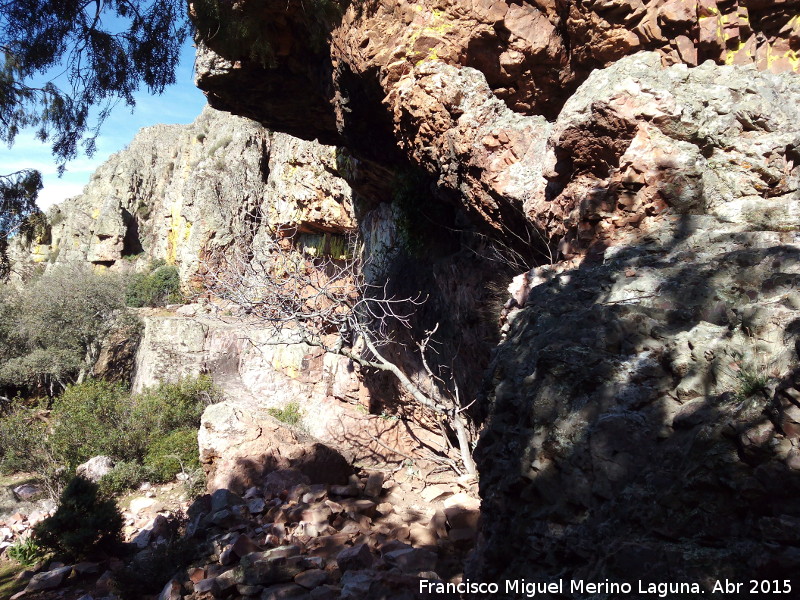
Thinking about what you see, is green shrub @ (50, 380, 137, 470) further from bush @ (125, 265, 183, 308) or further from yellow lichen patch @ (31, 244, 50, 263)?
yellow lichen patch @ (31, 244, 50, 263)

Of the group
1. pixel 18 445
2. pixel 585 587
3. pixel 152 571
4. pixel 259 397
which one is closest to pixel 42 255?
pixel 259 397

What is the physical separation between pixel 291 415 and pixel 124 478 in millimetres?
2954

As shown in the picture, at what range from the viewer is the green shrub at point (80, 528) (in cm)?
471

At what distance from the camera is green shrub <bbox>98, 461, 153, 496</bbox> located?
23.7 ft

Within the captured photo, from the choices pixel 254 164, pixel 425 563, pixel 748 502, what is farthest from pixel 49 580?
pixel 254 164

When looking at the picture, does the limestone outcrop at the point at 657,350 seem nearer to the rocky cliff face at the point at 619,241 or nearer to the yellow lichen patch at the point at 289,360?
the rocky cliff face at the point at 619,241

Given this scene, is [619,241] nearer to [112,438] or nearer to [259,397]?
[112,438]

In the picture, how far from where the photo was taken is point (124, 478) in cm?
745

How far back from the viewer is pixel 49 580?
429cm

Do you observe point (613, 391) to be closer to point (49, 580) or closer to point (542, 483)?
point (542, 483)

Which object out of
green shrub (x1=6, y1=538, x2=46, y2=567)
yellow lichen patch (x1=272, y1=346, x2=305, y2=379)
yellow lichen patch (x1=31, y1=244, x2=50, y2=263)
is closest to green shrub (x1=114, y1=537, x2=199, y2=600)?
green shrub (x1=6, y1=538, x2=46, y2=567)

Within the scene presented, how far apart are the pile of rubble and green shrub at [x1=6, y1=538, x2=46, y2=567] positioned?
0.62 metres

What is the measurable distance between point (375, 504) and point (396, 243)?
4.46 meters

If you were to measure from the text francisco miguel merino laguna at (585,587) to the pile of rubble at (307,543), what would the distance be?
1.00 metres
